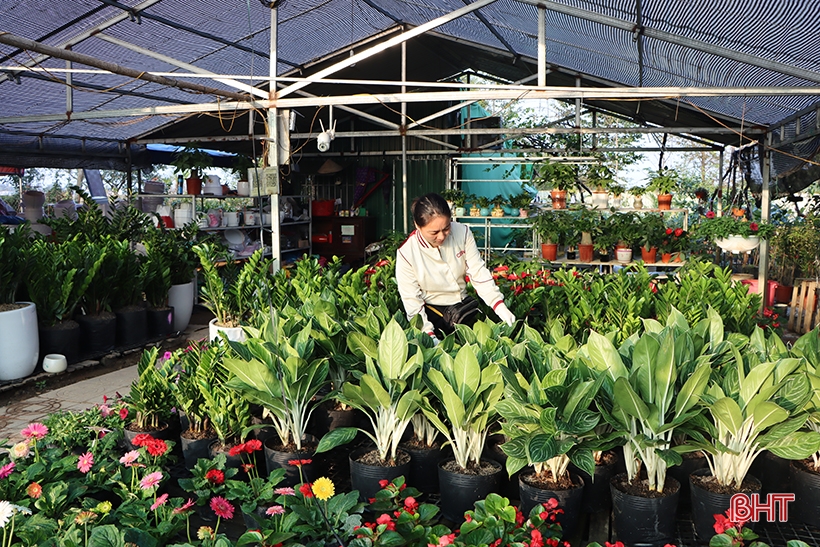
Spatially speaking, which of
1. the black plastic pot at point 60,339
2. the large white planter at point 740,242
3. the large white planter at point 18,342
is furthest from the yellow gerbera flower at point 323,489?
the large white planter at point 740,242

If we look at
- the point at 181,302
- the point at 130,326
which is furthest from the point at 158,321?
the point at 181,302

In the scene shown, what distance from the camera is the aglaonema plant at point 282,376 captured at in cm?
260

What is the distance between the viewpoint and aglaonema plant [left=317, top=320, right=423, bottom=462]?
249 cm

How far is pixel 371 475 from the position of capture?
2.47 metres

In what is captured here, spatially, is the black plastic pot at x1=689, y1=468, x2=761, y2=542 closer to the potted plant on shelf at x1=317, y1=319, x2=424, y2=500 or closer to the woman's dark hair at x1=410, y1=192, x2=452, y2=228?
the potted plant on shelf at x1=317, y1=319, x2=424, y2=500

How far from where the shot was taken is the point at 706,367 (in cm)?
211

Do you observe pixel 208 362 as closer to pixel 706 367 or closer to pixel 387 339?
pixel 387 339

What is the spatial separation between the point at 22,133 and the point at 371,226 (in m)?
6.61

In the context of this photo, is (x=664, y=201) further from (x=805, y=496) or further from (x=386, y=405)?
(x=386, y=405)

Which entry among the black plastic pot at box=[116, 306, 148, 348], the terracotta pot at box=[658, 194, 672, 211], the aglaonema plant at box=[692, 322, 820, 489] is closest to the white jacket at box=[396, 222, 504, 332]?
the aglaonema plant at box=[692, 322, 820, 489]

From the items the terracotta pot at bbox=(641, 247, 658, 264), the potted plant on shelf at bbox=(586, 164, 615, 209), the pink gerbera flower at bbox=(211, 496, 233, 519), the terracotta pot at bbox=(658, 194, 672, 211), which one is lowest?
the pink gerbera flower at bbox=(211, 496, 233, 519)

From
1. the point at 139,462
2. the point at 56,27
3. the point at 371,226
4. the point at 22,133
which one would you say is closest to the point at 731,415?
the point at 139,462

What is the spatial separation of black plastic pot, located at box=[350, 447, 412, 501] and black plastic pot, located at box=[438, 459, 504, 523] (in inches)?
6.3

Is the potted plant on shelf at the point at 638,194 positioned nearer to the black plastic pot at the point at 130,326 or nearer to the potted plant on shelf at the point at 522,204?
the potted plant on shelf at the point at 522,204
